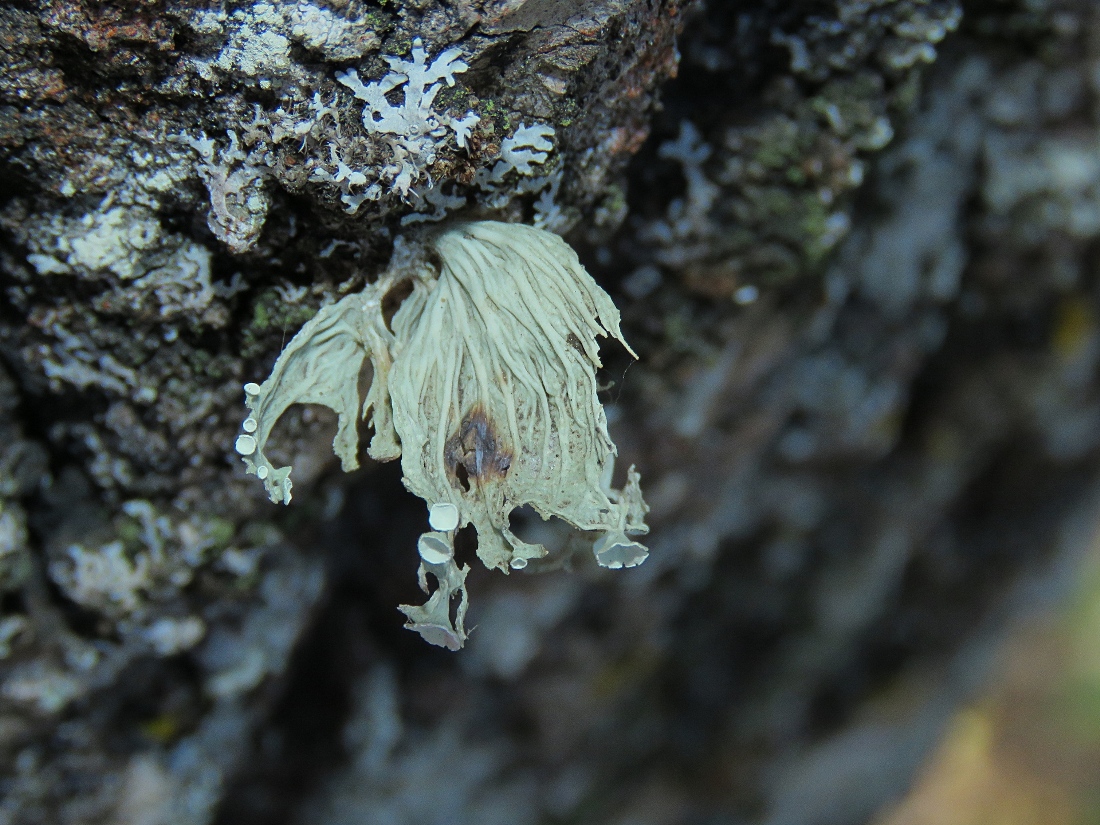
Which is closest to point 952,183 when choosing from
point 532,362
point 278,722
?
point 532,362

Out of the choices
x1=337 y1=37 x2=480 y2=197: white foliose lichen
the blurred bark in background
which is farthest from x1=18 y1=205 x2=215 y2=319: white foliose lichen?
x1=337 y1=37 x2=480 y2=197: white foliose lichen

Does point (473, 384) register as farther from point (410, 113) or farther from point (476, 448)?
point (410, 113)

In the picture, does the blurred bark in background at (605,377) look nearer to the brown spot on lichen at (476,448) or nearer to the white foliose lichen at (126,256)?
the white foliose lichen at (126,256)

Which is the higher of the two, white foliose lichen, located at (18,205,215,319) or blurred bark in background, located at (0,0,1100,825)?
white foliose lichen, located at (18,205,215,319)

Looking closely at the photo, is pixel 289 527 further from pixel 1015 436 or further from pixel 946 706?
pixel 946 706

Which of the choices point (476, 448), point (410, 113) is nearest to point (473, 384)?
point (476, 448)

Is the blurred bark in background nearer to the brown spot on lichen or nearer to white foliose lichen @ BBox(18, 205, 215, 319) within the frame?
white foliose lichen @ BBox(18, 205, 215, 319)

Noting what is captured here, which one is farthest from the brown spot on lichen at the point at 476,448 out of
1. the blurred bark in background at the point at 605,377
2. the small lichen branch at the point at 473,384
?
the blurred bark in background at the point at 605,377
